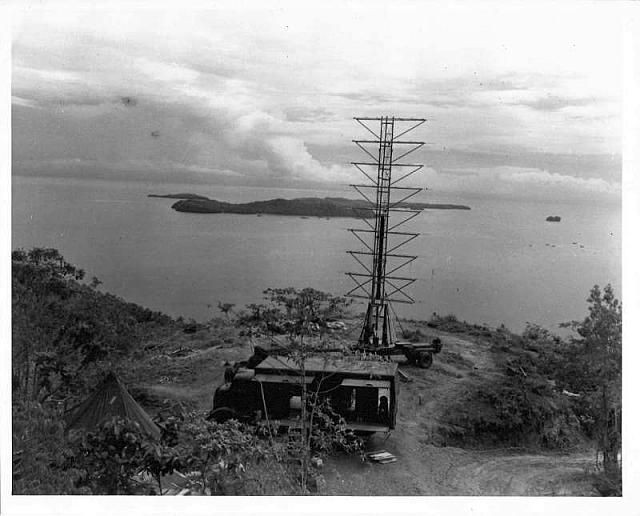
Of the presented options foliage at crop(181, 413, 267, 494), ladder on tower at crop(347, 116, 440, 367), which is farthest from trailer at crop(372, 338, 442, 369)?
foliage at crop(181, 413, 267, 494)

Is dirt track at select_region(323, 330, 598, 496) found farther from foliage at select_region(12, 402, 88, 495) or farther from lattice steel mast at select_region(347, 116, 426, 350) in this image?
foliage at select_region(12, 402, 88, 495)

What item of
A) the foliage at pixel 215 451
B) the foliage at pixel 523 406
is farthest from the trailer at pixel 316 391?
the foliage at pixel 523 406

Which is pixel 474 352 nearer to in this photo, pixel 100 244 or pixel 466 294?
pixel 466 294

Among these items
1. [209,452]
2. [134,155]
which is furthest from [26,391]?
[134,155]

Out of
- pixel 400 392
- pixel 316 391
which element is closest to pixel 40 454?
pixel 316 391

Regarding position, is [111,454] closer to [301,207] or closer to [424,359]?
[301,207]

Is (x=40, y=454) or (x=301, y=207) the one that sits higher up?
(x=301, y=207)
